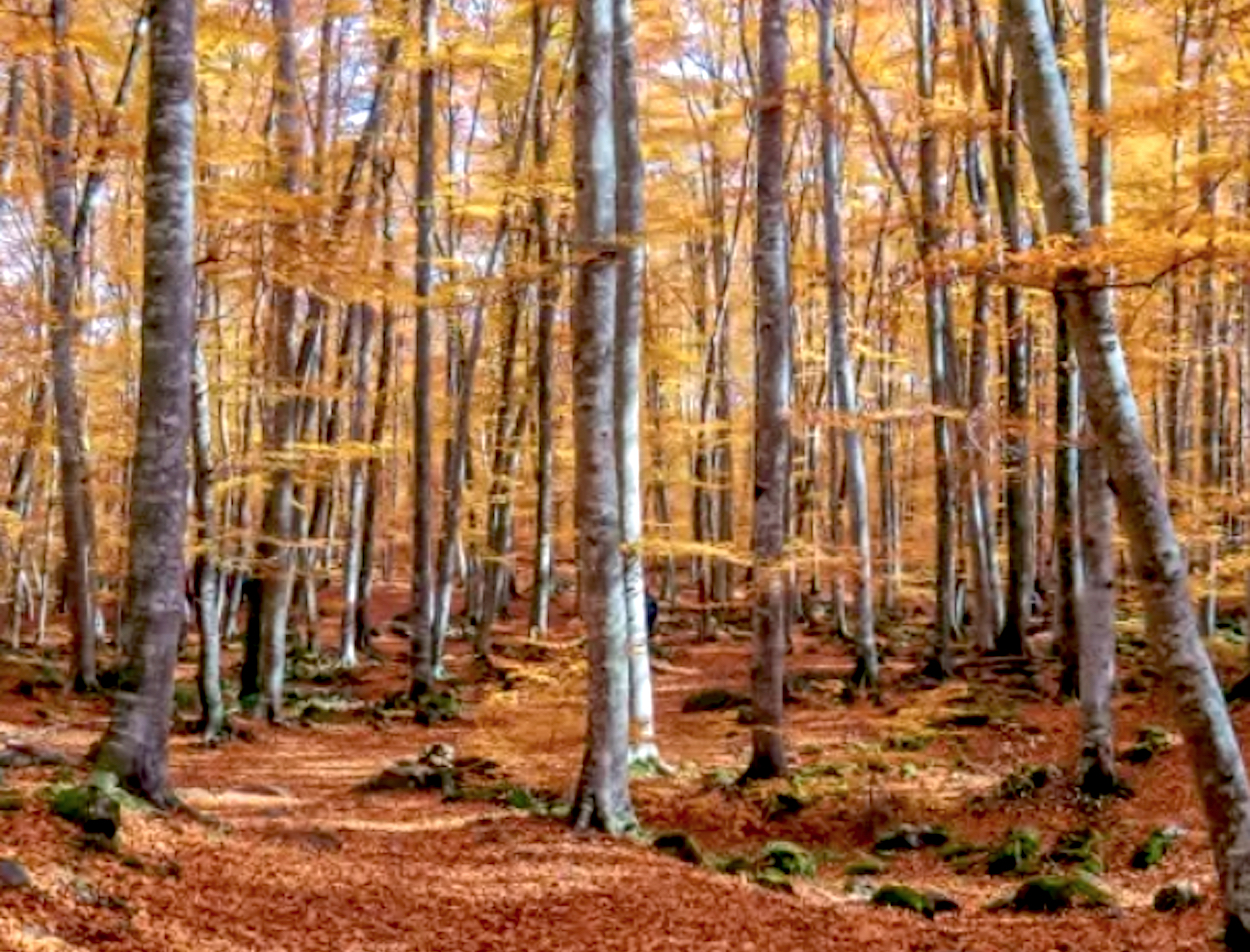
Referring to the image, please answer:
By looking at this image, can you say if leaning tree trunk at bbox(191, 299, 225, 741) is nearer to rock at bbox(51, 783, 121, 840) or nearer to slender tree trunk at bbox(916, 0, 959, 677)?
rock at bbox(51, 783, 121, 840)

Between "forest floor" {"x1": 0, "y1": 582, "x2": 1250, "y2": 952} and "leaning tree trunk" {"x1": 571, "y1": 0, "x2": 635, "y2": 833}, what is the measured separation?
16.5 inches

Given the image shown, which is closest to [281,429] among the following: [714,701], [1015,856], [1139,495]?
[714,701]

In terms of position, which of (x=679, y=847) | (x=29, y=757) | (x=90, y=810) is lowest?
(x=679, y=847)

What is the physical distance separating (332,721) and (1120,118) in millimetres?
11718

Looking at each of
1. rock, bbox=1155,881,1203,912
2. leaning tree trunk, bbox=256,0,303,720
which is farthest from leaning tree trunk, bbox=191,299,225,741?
rock, bbox=1155,881,1203,912

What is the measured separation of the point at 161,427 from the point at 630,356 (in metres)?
5.18

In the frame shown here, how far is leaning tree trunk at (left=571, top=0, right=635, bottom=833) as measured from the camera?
322 inches

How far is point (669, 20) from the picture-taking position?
71.3 feet

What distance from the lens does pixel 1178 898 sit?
7020 millimetres

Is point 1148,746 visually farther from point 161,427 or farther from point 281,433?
point 281,433

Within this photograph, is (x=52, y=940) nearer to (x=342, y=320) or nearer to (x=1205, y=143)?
(x=1205, y=143)

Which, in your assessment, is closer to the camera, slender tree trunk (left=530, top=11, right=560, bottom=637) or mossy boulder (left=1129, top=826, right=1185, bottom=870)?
mossy boulder (left=1129, top=826, right=1185, bottom=870)

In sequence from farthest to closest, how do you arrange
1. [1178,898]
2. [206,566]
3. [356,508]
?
1. [356,508]
2. [206,566]
3. [1178,898]

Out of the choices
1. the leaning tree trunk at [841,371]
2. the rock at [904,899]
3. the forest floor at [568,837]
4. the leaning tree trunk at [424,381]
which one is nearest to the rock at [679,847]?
the forest floor at [568,837]
